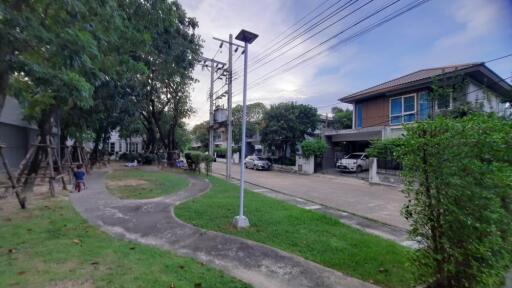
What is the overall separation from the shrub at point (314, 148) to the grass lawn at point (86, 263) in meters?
18.8

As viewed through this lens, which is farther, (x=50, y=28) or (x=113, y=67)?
(x=113, y=67)

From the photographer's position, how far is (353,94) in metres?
23.4

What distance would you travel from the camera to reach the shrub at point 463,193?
9.54 feet

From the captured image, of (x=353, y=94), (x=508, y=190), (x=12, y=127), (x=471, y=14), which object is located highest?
(x=353, y=94)

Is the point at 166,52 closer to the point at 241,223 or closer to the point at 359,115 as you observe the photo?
the point at 241,223

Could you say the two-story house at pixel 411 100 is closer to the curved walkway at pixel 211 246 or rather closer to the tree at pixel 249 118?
the curved walkway at pixel 211 246

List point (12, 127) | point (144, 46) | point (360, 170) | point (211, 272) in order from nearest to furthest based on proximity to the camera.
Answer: point (211, 272), point (144, 46), point (12, 127), point (360, 170)

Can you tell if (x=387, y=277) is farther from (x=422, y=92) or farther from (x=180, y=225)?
(x=422, y=92)

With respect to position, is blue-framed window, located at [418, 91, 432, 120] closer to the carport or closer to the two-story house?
the two-story house

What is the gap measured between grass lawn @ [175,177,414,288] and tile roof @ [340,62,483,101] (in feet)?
49.7

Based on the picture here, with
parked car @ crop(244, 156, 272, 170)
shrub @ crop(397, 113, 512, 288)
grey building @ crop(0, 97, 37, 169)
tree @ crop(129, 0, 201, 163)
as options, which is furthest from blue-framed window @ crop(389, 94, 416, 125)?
grey building @ crop(0, 97, 37, 169)

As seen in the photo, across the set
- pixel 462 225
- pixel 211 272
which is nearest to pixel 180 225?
pixel 211 272

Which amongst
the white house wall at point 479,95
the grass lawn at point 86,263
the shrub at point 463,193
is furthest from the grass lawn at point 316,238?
the white house wall at point 479,95

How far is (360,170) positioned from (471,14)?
16153mm
